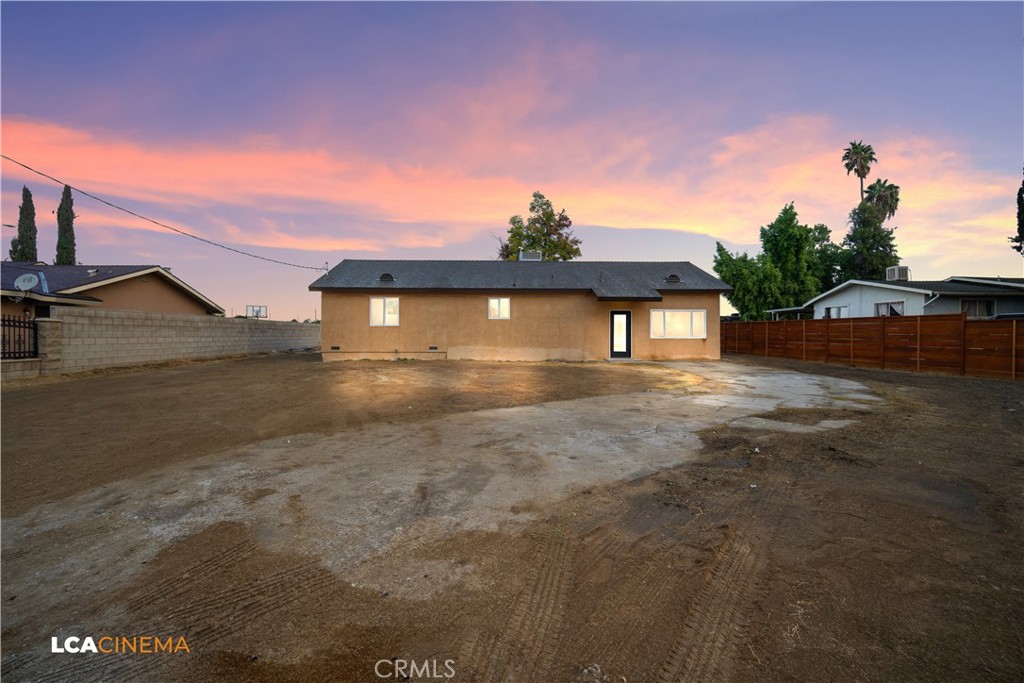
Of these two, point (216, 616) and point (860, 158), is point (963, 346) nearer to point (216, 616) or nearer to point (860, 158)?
point (216, 616)

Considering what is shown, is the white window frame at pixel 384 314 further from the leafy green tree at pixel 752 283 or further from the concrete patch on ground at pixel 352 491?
the leafy green tree at pixel 752 283

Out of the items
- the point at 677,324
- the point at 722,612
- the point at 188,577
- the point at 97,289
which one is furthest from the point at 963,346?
the point at 97,289

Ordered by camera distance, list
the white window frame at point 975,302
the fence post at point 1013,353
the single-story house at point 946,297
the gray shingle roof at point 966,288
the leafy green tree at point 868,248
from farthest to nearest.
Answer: the leafy green tree at point 868,248, the white window frame at point 975,302, the single-story house at point 946,297, the gray shingle roof at point 966,288, the fence post at point 1013,353

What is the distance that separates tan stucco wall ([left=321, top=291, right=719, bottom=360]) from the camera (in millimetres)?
18062

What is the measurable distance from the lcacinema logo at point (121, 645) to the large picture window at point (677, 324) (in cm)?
1832

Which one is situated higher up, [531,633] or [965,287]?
[965,287]

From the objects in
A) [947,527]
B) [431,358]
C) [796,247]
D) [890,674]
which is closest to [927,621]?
[890,674]

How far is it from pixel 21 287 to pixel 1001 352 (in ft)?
102

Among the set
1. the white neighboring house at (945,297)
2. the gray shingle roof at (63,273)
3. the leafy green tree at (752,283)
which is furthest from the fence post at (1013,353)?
the gray shingle roof at (63,273)

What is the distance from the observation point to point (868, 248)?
124 ft

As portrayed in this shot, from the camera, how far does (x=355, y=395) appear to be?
30.9 feet

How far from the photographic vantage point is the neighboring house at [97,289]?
1471cm

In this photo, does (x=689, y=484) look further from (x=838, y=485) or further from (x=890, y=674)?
(x=890, y=674)

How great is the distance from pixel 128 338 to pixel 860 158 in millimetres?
61587
